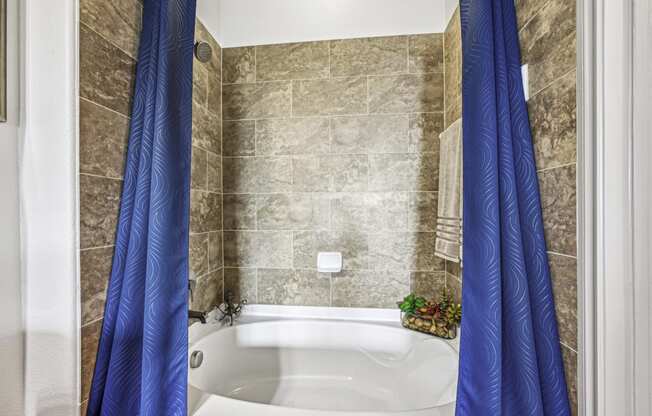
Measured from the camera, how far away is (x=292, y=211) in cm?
205

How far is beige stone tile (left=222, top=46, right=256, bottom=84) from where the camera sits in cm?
209

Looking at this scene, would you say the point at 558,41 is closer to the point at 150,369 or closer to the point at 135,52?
the point at 135,52

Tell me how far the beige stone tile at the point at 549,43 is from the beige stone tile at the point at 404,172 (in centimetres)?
100

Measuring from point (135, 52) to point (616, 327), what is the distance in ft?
5.34

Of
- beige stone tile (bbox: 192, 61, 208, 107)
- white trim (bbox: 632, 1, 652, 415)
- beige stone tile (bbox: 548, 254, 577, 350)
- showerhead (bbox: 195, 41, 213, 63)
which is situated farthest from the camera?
beige stone tile (bbox: 192, 61, 208, 107)

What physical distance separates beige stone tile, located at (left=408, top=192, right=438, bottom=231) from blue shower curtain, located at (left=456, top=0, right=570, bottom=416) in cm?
103

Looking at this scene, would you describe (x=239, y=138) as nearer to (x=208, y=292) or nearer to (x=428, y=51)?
(x=208, y=292)

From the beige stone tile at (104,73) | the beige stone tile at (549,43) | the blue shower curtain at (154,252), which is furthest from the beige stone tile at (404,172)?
the beige stone tile at (104,73)

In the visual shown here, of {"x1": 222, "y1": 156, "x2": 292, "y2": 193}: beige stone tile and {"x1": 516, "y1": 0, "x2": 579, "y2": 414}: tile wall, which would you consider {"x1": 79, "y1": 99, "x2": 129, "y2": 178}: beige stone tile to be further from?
{"x1": 516, "y1": 0, "x2": 579, "y2": 414}: tile wall

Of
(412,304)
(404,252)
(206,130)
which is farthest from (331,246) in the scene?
(206,130)

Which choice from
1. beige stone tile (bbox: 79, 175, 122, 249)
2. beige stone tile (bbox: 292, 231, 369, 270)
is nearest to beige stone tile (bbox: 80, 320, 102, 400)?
beige stone tile (bbox: 79, 175, 122, 249)

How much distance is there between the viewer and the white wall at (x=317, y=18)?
6.02 feet

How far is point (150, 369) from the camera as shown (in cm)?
91

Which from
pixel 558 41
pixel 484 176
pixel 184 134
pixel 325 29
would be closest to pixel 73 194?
pixel 184 134
